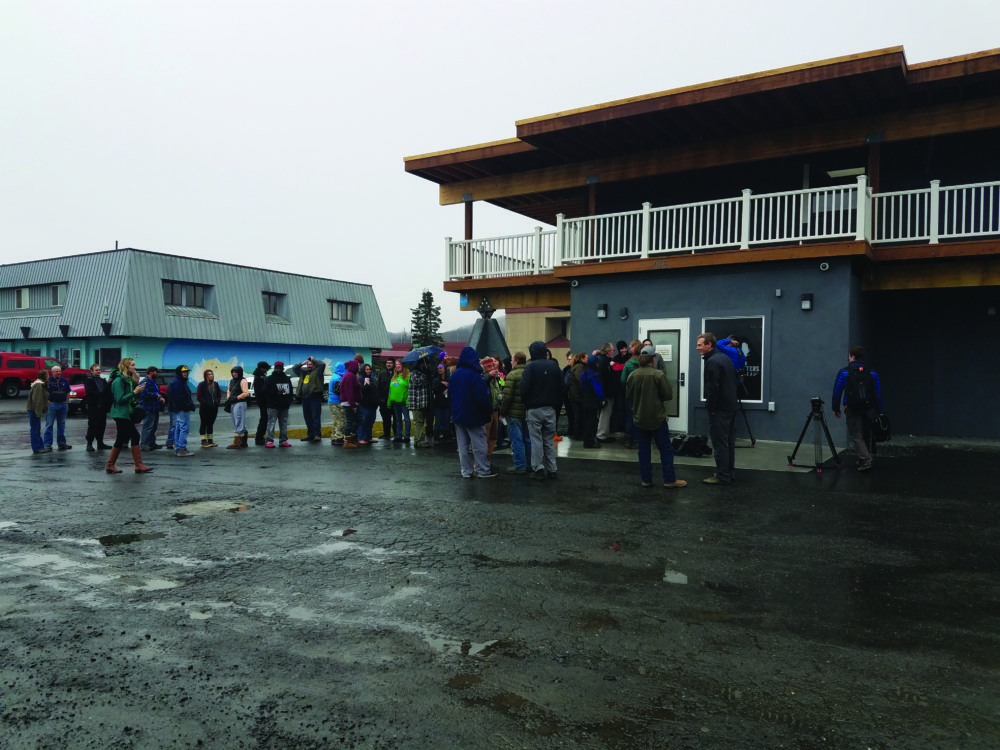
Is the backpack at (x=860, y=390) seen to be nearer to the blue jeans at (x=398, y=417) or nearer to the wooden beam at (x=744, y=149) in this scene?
the wooden beam at (x=744, y=149)

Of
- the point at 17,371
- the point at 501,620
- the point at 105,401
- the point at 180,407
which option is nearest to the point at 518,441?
the point at 501,620

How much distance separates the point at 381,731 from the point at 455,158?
16918mm

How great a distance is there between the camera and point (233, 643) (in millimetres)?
4113

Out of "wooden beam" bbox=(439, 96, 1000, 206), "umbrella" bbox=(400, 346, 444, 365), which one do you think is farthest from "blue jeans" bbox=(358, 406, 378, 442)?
"wooden beam" bbox=(439, 96, 1000, 206)

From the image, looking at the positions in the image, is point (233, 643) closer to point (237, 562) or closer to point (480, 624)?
point (480, 624)

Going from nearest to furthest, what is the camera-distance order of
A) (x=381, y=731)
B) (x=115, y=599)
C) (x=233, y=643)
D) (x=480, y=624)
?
1. (x=381, y=731)
2. (x=233, y=643)
3. (x=480, y=624)
4. (x=115, y=599)

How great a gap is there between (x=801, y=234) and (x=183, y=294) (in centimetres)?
3308

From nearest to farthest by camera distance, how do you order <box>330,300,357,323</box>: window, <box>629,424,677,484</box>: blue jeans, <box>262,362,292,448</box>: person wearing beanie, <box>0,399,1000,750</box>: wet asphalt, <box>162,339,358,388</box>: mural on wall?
<box>0,399,1000,750</box>: wet asphalt → <box>629,424,677,484</box>: blue jeans → <box>262,362,292,448</box>: person wearing beanie → <box>162,339,358,388</box>: mural on wall → <box>330,300,357,323</box>: window

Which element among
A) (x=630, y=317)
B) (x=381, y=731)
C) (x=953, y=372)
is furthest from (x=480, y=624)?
(x=953, y=372)

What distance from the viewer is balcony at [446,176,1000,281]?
13.6 meters

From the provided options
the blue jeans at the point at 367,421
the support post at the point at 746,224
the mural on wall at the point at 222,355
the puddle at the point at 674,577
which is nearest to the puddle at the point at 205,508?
the puddle at the point at 674,577

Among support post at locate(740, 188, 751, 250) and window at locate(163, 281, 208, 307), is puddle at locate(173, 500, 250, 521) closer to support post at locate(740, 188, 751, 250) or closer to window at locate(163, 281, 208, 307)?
support post at locate(740, 188, 751, 250)

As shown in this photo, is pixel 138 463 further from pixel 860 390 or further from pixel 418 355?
pixel 860 390

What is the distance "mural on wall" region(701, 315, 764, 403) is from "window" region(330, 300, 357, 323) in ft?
118
